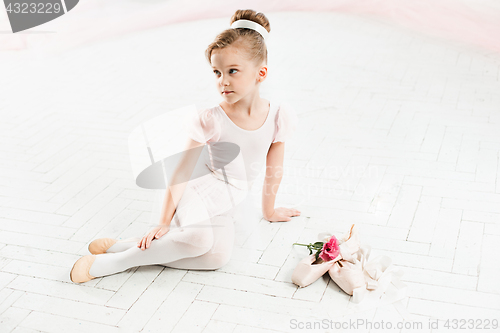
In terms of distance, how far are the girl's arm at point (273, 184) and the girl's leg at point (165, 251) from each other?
1.16 ft

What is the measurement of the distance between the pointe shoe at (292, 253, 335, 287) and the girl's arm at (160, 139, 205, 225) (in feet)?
1.70

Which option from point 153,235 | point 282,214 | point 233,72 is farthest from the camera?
point 282,214

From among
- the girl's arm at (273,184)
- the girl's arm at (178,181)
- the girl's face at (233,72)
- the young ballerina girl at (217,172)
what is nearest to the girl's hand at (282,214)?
the girl's arm at (273,184)

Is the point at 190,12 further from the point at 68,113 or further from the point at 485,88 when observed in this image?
the point at 485,88

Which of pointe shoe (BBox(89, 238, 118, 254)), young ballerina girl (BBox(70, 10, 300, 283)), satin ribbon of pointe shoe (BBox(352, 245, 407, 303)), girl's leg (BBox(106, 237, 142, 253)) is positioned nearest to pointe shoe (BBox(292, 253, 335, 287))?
satin ribbon of pointe shoe (BBox(352, 245, 407, 303))

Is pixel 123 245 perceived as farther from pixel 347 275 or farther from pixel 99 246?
pixel 347 275

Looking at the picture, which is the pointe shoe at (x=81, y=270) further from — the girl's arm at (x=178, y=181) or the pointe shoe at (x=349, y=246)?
the pointe shoe at (x=349, y=246)

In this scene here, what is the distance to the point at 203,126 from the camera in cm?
201

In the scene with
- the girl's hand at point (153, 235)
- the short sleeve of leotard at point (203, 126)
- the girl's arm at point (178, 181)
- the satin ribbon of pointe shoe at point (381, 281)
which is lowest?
the satin ribbon of pointe shoe at point (381, 281)

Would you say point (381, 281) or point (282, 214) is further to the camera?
point (282, 214)

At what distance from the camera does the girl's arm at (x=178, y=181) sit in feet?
6.57

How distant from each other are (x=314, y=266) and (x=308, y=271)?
0.03 meters

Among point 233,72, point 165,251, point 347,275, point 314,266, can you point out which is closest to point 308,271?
point 314,266

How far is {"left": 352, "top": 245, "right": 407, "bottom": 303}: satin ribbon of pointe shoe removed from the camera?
1921mm
